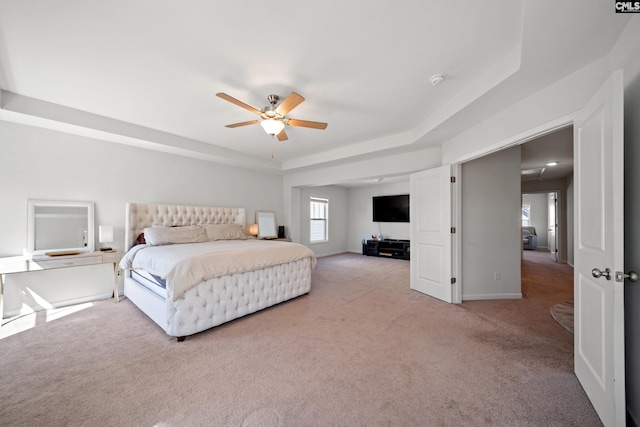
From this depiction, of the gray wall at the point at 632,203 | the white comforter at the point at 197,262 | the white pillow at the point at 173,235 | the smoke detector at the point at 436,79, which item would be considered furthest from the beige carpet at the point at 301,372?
the smoke detector at the point at 436,79

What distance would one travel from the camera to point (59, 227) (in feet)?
11.2

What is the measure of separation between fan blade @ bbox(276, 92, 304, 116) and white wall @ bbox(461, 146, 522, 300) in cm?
295

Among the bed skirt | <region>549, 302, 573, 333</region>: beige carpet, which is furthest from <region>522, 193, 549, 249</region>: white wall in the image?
the bed skirt

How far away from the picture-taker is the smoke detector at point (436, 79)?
232 cm

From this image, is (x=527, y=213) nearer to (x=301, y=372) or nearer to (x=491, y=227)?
(x=491, y=227)

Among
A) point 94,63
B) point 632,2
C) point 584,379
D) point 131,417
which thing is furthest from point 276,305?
point 632,2

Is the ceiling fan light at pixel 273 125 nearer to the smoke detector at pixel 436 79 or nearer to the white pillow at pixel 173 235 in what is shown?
the smoke detector at pixel 436 79

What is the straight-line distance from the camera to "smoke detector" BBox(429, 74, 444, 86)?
232cm

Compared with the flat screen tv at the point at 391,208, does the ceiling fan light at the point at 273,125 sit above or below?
above

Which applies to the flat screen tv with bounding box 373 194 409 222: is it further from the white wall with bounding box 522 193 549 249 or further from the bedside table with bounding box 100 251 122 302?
the bedside table with bounding box 100 251 122 302

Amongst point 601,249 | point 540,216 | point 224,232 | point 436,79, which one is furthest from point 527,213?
point 224,232

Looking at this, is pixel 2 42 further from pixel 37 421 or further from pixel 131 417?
pixel 131 417

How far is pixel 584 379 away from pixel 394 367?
1355mm

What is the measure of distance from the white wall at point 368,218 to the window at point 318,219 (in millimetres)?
1314
